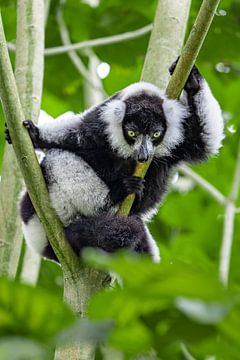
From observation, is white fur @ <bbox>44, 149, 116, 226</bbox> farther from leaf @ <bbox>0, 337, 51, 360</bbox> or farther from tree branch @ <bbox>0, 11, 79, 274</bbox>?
leaf @ <bbox>0, 337, 51, 360</bbox>

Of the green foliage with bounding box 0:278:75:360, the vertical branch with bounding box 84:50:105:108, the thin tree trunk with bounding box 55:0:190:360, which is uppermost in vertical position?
the vertical branch with bounding box 84:50:105:108

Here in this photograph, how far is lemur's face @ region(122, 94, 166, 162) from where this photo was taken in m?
4.92

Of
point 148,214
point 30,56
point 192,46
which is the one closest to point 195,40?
point 192,46

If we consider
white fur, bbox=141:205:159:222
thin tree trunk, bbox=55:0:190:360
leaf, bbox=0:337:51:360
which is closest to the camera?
leaf, bbox=0:337:51:360

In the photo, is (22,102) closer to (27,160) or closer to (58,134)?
(58,134)

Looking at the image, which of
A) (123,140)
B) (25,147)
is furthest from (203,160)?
(25,147)

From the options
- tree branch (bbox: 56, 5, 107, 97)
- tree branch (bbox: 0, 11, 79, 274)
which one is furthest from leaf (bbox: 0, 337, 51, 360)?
tree branch (bbox: 56, 5, 107, 97)

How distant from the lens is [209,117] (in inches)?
187

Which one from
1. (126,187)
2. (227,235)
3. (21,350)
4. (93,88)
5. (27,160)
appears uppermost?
(93,88)

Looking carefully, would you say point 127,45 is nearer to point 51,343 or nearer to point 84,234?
point 84,234

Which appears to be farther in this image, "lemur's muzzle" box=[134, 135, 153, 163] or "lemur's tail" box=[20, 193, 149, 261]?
"lemur's muzzle" box=[134, 135, 153, 163]

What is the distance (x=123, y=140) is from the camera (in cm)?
498

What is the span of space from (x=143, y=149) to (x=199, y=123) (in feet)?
1.78

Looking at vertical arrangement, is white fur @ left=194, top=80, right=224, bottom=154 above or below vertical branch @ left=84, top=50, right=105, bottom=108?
below
